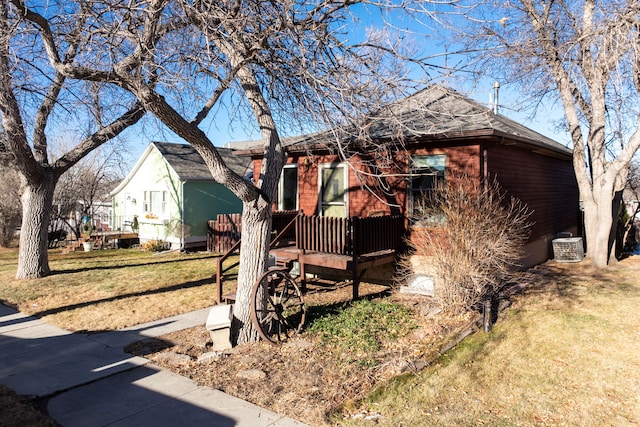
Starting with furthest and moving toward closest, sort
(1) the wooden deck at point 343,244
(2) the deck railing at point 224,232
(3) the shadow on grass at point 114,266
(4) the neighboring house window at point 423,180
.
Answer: (2) the deck railing at point 224,232
(3) the shadow on grass at point 114,266
(4) the neighboring house window at point 423,180
(1) the wooden deck at point 343,244

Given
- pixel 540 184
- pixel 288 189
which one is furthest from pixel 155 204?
pixel 540 184

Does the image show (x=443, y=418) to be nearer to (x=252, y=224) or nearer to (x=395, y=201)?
A: (x=252, y=224)

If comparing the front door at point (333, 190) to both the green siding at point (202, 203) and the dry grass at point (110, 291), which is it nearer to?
the dry grass at point (110, 291)

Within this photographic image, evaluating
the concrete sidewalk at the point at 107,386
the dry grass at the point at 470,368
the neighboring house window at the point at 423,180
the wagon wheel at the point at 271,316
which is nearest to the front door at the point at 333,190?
the neighboring house window at the point at 423,180

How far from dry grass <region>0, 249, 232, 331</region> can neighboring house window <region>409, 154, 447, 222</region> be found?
4805mm

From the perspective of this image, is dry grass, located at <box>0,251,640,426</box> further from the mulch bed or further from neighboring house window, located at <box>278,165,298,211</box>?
neighboring house window, located at <box>278,165,298,211</box>

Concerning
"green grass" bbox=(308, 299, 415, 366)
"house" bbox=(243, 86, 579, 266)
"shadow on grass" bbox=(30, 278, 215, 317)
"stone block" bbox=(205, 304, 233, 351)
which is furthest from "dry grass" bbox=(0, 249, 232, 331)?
"house" bbox=(243, 86, 579, 266)

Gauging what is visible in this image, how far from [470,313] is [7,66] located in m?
10.4

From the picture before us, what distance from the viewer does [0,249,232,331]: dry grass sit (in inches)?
302

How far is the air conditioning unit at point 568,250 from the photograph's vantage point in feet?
40.5

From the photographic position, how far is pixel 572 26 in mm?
11789

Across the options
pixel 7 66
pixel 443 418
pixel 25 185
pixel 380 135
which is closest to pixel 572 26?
pixel 380 135

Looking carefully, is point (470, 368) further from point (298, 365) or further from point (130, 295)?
point (130, 295)

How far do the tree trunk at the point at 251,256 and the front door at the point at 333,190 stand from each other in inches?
196
